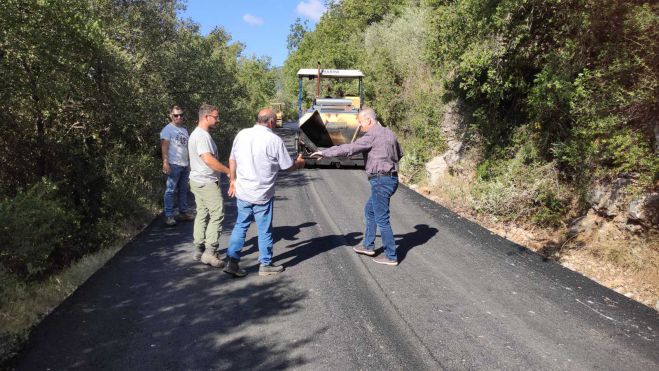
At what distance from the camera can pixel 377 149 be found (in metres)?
5.12

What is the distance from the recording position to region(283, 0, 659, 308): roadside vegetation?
534 centimetres

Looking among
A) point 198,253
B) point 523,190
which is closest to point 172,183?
point 198,253

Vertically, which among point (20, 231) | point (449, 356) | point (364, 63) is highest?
point (364, 63)

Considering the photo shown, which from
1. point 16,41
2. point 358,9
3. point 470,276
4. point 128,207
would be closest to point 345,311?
point 470,276

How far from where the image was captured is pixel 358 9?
120ft

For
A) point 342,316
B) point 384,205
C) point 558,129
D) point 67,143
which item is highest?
point 558,129

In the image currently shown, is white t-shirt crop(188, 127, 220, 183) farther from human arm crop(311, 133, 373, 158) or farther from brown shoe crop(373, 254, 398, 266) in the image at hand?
brown shoe crop(373, 254, 398, 266)

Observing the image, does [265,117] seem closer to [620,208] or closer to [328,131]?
[620,208]

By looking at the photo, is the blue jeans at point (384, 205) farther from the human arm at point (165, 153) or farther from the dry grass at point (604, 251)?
the human arm at point (165, 153)

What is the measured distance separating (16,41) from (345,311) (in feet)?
18.4

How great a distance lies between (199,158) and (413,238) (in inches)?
134

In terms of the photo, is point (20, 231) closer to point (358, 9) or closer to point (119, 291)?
point (119, 291)

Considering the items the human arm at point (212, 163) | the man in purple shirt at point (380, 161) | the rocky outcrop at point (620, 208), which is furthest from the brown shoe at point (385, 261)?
the rocky outcrop at point (620, 208)

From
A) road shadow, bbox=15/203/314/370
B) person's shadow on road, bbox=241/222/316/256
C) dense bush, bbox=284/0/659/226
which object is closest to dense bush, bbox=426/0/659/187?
dense bush, bbox=284/0/659/226
